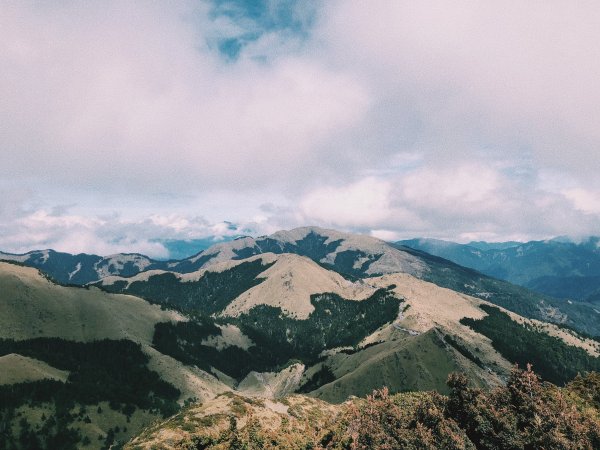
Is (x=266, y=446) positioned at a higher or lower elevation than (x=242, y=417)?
higher

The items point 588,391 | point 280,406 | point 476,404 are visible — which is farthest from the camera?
point 280,406

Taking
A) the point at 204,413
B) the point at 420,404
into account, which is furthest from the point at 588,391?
the point at 204,413

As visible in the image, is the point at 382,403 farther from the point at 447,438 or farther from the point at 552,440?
the point at 552,440

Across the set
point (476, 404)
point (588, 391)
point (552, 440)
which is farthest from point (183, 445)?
point (588, 391)

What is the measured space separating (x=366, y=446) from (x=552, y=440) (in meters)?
33.3

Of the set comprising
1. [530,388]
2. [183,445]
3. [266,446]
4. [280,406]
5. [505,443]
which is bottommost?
[280,406]

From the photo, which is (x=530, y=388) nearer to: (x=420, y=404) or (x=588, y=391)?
(x=420, y=404)

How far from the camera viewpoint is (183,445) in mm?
95500

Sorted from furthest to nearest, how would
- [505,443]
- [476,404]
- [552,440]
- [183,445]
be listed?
[183,445]
[476,404]
[505,443]
[552,440]

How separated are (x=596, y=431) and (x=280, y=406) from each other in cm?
13863

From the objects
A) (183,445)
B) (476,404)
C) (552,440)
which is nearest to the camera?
(552,440)

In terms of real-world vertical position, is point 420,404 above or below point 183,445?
above

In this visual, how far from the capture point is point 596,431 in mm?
74750

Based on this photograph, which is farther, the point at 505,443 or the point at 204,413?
the point at 204,413
